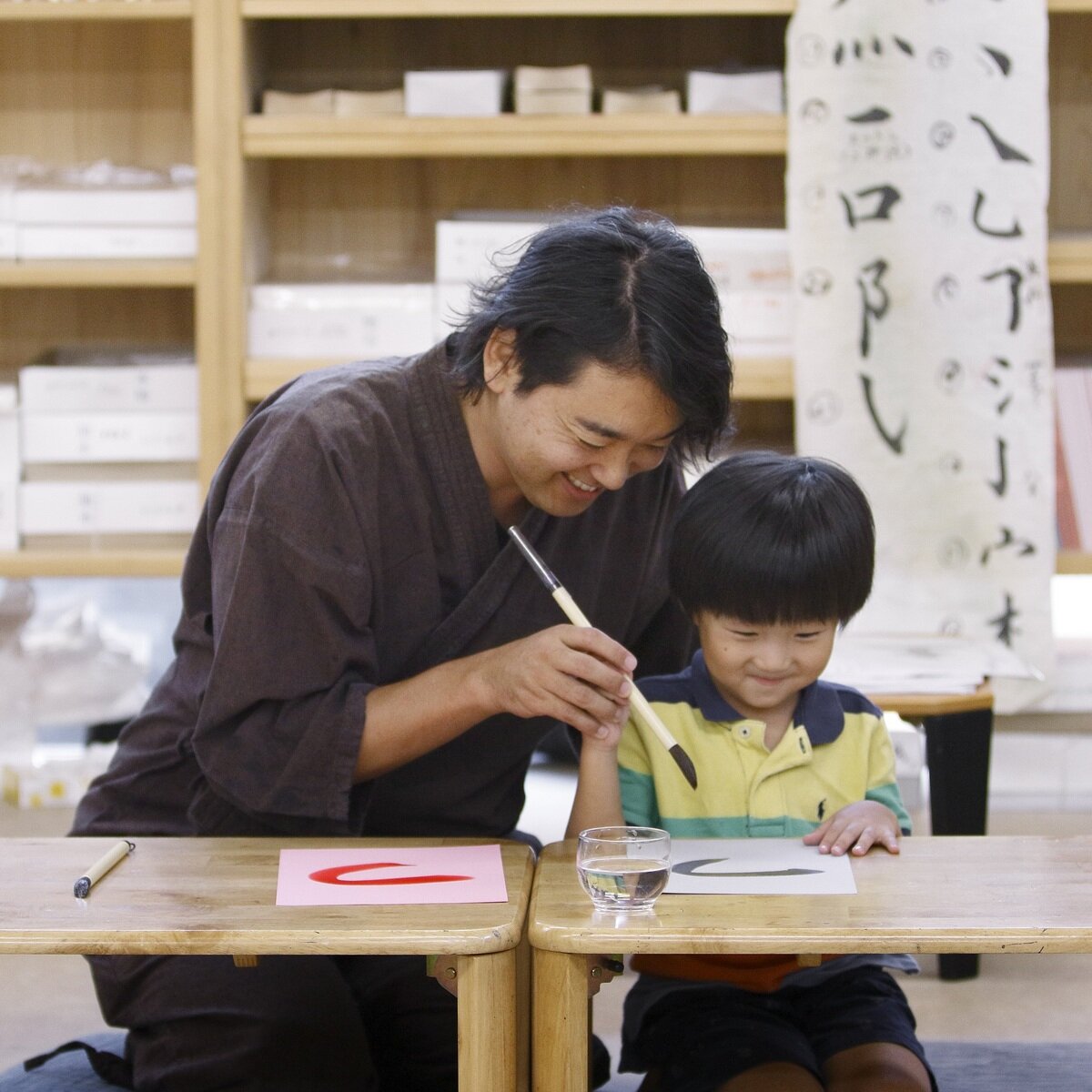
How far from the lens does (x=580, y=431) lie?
1452mm

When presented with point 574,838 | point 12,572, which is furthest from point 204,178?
point 574,838

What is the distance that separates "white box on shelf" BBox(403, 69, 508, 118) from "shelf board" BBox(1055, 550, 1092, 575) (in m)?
1.37

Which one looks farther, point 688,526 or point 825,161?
point 825,161

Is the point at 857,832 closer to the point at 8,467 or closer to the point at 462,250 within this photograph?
the point at 462,250

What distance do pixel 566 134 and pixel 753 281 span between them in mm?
445

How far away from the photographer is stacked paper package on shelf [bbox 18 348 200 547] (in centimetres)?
296

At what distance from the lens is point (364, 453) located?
5.04ft

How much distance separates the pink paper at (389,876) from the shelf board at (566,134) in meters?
1.79

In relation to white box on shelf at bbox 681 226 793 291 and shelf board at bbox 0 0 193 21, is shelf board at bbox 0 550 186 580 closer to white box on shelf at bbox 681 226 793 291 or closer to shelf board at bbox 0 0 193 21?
shelf board at bbox 0 0 193 21

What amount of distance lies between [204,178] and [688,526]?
1677mm

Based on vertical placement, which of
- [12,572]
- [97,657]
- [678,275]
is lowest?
[97,657]

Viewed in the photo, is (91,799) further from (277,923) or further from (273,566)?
(277,923)

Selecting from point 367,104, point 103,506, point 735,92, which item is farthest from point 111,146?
point 735,92

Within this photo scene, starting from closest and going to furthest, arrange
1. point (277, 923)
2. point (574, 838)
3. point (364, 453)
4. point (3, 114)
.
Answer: point (277, 923), point (574, 838), point (364, 453), point (3, 114)
